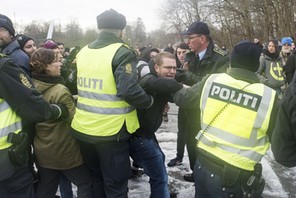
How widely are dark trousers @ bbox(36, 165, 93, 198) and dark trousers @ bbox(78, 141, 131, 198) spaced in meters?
0.10

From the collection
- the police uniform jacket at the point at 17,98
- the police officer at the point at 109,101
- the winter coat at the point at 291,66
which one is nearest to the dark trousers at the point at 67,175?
the police officer at the point at 109,101

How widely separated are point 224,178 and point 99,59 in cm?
137

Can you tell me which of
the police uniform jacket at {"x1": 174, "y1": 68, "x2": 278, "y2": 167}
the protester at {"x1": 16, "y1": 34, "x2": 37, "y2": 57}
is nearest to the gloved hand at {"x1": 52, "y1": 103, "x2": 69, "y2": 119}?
the police uniform jacket at {"x1": 174, "y1": 68, "x2": 278, "y2": 167}

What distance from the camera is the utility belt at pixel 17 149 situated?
2352 mm

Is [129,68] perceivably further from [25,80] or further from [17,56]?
[17,56]

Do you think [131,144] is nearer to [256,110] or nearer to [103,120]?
[103,120]

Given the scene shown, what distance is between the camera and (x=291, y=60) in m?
6.45

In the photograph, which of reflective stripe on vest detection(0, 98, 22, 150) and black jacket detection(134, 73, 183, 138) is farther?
black jacket detection(134, 73, 183, 138)

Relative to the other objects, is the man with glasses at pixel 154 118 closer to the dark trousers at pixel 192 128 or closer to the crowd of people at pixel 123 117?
the crowd of people at pixel 123 117

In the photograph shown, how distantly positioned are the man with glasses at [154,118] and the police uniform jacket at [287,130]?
4.15ft

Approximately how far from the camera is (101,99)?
2.71 metres

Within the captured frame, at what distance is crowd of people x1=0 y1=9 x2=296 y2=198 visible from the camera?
86.7 inches

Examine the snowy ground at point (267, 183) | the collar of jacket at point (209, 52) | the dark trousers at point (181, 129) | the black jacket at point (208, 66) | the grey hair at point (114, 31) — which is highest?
the grey hair at point (114, 31)

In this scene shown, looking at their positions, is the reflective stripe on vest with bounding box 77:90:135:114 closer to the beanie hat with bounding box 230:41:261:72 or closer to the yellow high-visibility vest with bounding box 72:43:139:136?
the yellow high-visibility vest with bounding box 72:43:139:136
